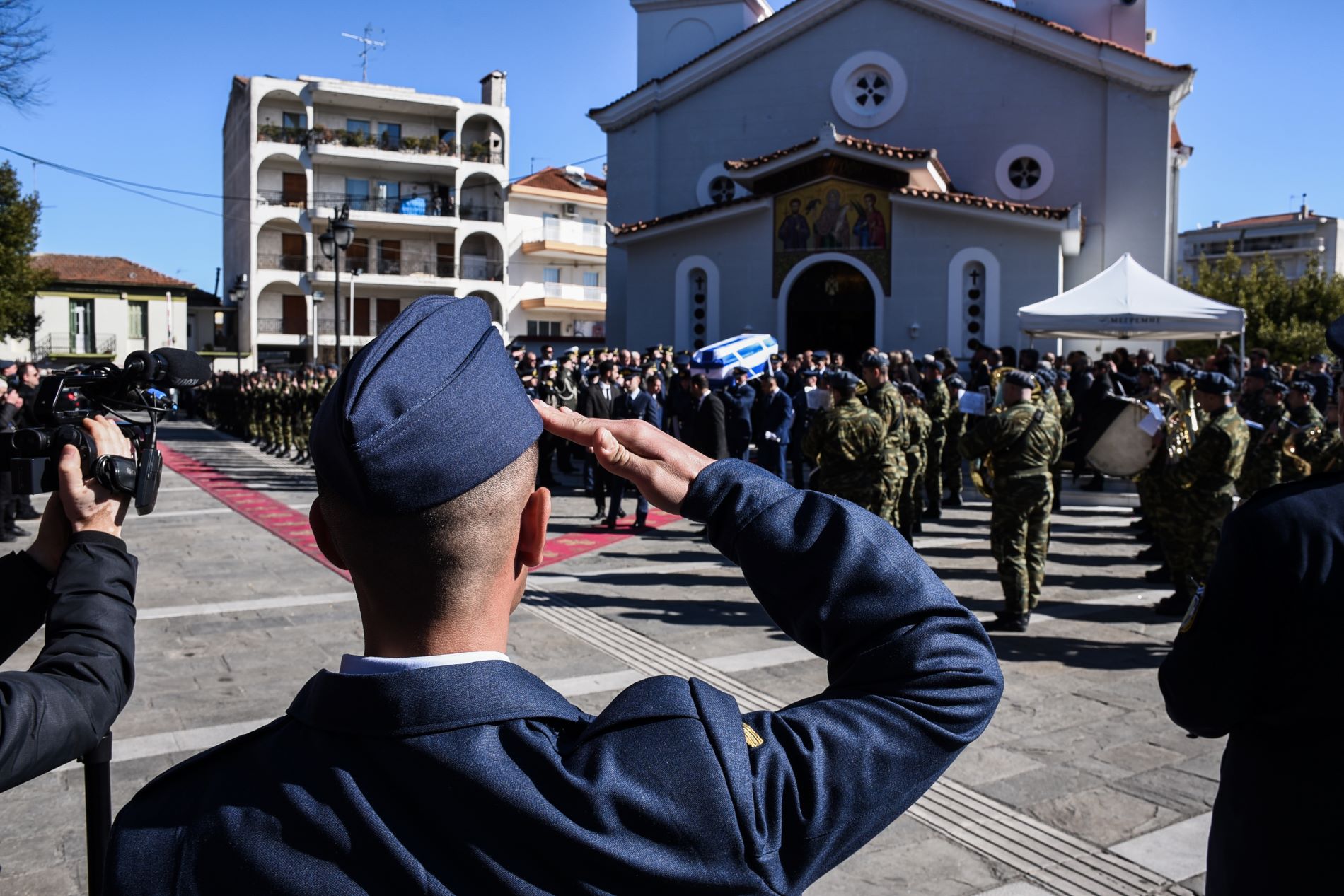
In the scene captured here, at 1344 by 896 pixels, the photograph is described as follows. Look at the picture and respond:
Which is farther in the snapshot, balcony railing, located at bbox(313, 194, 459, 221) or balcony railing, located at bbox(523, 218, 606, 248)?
balcony railing, located at bbox(523, 218, 606, 248)

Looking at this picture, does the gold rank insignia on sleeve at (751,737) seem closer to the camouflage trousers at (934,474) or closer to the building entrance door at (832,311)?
the camouflage trousers at (934,474)

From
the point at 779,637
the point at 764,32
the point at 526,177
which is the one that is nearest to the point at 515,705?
the point at 779,637

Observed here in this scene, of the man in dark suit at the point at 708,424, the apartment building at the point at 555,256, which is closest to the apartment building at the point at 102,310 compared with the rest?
the apartment building at the point at 555,256

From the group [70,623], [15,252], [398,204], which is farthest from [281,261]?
[70,623]

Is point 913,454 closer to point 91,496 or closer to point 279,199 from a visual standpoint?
point 91,496

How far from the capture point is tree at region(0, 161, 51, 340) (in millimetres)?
27672

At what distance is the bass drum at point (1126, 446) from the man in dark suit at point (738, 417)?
18.2ft

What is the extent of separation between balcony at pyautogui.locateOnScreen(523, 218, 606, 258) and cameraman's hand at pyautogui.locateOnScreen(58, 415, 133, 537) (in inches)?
2049

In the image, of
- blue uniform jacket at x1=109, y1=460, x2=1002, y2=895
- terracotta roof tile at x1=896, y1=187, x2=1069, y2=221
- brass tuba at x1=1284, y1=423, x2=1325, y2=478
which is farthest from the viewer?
terracotta roof tile at x1=896, y1=187, x2=1069, y2=221

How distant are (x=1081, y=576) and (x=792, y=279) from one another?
1575 cm

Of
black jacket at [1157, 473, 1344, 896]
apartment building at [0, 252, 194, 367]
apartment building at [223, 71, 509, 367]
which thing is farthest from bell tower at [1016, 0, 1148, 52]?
apartment building at [0, 252, 194, 367]

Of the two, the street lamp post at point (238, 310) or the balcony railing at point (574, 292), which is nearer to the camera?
the street lamp post at point (238, 310)

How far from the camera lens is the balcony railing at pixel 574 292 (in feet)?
178

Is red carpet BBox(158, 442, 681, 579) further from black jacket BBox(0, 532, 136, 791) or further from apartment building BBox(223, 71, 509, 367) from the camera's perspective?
apartment building BBox(223, 71, 509, 367)
